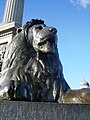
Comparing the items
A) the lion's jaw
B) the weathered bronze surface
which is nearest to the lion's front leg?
the weathered bronze surface

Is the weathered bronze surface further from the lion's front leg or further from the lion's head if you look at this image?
the lion's front leg

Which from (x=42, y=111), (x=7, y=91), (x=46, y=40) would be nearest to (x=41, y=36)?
(x=46, y=40)

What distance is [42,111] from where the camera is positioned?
124cm

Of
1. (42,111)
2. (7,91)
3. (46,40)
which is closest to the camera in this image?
(42,111)

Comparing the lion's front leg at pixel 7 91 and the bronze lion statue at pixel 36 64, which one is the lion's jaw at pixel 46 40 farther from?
the lion's front leg at pixel 7 91

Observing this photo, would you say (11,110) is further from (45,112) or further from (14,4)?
(14,4)

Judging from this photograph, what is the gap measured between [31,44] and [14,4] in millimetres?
23376

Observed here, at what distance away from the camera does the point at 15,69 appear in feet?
5.84

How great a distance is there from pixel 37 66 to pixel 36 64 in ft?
0.07

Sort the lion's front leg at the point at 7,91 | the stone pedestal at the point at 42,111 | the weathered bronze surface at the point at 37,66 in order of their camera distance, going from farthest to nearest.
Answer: the weathered bronze surface at the point at 37,66 < the lion's front leg at the point at 7,91 < the stone pedestal at the point at 42,111

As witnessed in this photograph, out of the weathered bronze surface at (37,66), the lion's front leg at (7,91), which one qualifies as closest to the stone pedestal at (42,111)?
the lion's front leg at (7,91)

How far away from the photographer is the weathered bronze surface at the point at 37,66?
1.72 metres

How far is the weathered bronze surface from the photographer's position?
1716mm

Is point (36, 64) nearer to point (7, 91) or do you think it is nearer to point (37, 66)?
point (37, 66)
